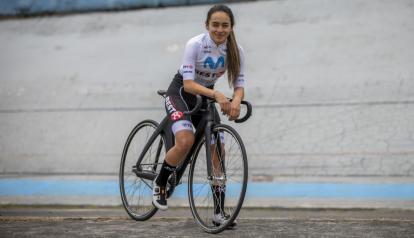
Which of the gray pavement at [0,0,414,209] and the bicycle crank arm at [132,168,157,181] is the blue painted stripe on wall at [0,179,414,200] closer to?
the gray pavement at [0,0,414,209]

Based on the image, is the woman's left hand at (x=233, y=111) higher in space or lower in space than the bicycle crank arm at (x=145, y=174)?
higher

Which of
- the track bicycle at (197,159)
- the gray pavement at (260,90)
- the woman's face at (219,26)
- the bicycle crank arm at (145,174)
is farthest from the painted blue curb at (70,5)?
the woman's face at (219,26)

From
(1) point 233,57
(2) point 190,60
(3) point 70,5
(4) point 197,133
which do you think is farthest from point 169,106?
(3) point 70,5

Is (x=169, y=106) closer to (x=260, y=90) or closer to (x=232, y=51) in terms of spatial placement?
(x=232, y=51)

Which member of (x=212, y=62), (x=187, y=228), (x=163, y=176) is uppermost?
(x=212, y=62)

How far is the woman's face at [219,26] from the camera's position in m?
4.97

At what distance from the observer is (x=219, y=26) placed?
4.98 m

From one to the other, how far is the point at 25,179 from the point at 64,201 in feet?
2.96

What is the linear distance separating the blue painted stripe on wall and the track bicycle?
5.95 ft

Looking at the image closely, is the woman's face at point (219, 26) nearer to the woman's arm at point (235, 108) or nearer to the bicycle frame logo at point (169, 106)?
the woman's arm at point (235, 108)

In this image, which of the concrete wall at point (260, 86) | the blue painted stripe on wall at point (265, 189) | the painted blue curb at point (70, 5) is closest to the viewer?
the blue painted stripe on wall at point (265, 189)

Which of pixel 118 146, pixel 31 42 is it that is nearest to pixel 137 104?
pixel 118 146

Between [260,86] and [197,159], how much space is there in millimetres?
4154

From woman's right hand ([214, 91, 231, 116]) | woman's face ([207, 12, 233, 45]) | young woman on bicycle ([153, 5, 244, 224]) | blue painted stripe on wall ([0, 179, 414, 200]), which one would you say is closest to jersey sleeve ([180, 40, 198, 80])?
young woman on bicycle ([153, 5, 244, 224])
